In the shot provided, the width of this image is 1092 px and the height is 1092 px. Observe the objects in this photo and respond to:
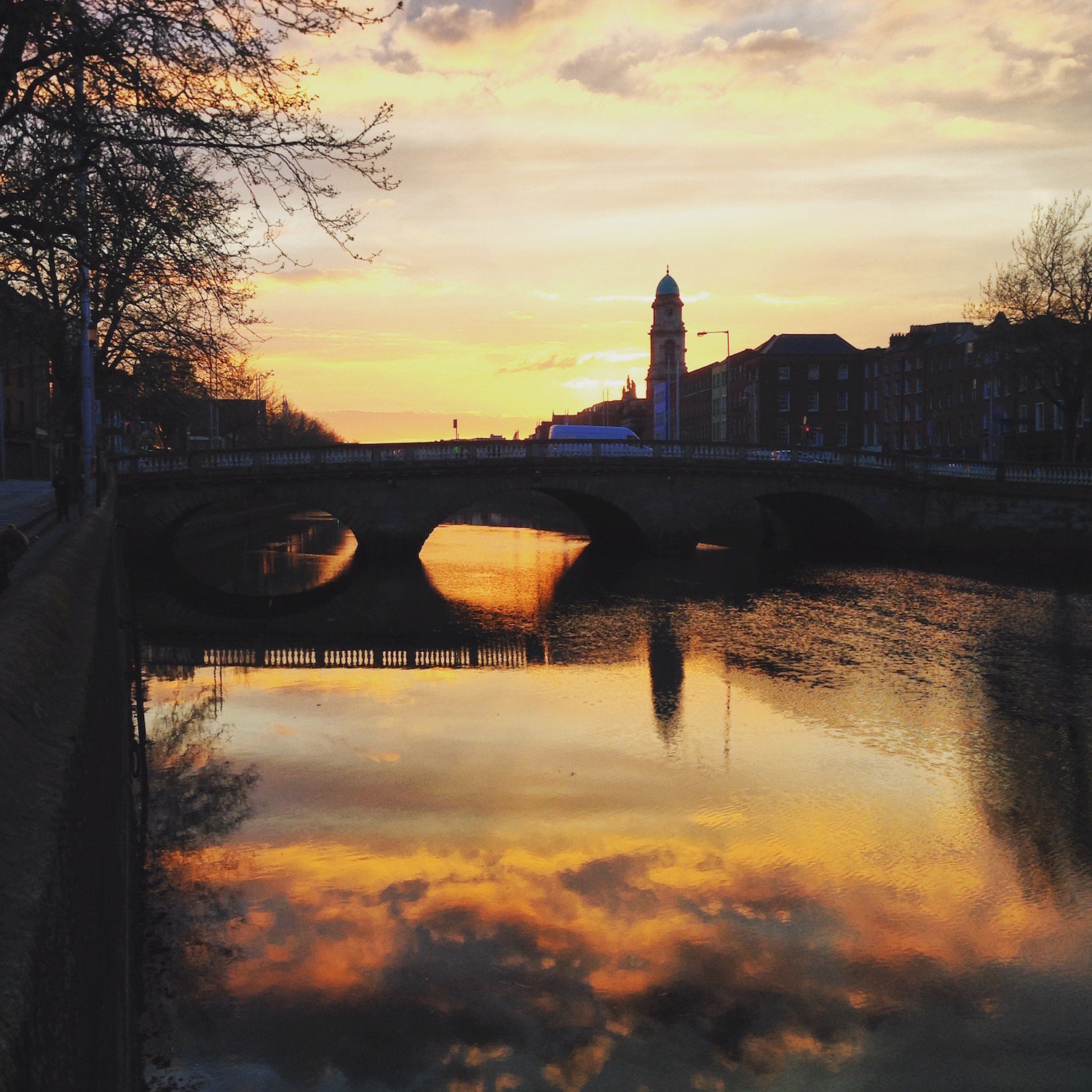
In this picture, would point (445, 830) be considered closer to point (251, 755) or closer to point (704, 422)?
point (251, 755)

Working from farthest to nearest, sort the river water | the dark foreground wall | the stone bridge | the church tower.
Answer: the church tower
the stone bridge
the river water
the dark foreground wall

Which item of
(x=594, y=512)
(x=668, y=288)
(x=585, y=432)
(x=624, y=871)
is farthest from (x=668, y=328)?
(x=624, y=871)

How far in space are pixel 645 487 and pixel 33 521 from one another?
91.1ft

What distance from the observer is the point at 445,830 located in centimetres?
1159

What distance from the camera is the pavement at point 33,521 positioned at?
631 inches

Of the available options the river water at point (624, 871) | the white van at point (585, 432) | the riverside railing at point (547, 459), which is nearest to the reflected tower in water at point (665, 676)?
the river water at point (624, 871)

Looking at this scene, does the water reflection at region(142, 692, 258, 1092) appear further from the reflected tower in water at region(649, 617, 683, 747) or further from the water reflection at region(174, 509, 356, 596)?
the water reflection at region(174, 509, 356, 596)

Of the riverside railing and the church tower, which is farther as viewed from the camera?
the church tower

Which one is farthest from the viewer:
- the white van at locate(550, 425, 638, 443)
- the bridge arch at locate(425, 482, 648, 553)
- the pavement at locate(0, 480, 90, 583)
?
the white van at locate(550, 425, 638, 443)

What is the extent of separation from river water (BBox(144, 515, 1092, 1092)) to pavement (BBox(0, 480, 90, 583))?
10.1ft

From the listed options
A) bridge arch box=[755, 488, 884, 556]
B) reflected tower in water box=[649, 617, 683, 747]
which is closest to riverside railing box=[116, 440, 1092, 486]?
bridge arch box=[755, 488, 884, 556]

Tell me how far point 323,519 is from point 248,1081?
88266 millimetres

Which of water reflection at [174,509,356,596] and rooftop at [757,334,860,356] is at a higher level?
rooftop at [757,334,860,356]

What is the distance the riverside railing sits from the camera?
1702 inches
